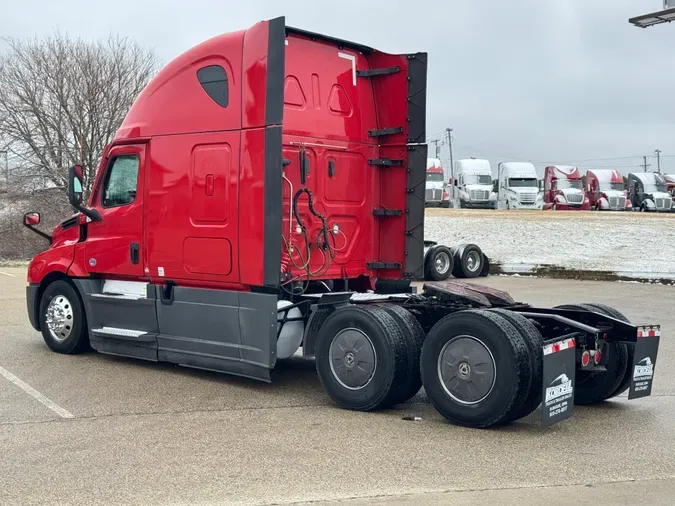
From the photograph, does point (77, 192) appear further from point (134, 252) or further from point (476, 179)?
point (476, 179)

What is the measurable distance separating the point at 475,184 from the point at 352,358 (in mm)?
43812

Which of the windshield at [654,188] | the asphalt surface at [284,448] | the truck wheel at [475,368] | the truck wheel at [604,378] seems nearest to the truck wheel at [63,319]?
the asphalt surface at [284,448]

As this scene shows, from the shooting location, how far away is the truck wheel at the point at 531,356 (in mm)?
6375

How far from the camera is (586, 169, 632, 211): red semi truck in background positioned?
48.8 m

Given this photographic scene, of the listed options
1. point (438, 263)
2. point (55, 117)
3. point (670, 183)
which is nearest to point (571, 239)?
point (438, 263)

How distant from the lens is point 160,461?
5.66m

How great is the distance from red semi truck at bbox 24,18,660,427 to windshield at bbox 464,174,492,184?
137 ft

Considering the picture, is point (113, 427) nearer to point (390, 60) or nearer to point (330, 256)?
point (330, 256)

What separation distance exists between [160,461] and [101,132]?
28.9 meters

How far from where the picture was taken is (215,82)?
8.34 m

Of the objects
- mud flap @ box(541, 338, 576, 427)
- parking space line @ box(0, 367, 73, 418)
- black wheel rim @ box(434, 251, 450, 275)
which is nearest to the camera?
mud flap @ box(541, 338, 576, 427)

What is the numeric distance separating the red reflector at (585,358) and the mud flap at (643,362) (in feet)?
1.49

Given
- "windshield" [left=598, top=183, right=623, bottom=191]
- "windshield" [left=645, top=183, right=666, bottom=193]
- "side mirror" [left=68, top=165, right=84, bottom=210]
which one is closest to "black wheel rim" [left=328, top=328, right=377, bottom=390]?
"side mirror" [left=68, top=165, right=84, bottom=210]

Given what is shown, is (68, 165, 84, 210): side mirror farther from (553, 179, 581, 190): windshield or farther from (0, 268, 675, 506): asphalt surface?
(553, 179, 581, 190): windshield
